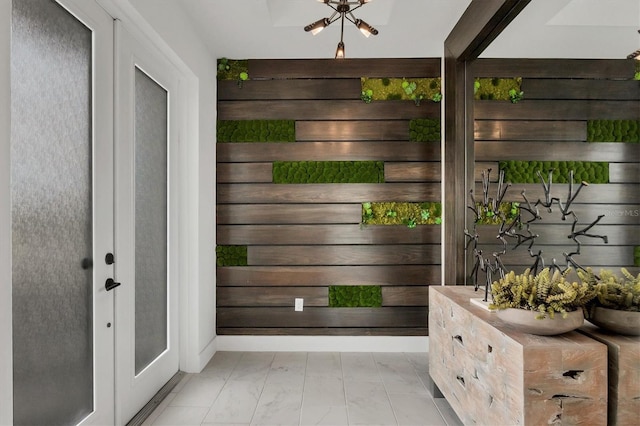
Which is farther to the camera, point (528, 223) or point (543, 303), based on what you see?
point (528, 223)

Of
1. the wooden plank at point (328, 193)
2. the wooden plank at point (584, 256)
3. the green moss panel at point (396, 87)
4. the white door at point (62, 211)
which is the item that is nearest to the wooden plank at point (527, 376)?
the wooden plank at point (584, 256)

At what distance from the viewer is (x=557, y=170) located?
5.88ft

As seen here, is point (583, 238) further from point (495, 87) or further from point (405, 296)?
point (405, 296)

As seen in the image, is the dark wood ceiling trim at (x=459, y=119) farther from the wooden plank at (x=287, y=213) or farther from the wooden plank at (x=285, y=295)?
the wooden plank at (x=287, y=213)

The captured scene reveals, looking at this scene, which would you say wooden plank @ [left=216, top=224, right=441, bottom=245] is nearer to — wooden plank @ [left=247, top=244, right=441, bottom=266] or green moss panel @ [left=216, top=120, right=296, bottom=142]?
wooden plank @ [left=247, top=244, right=441, bottom=266]

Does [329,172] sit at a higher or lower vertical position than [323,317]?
higher

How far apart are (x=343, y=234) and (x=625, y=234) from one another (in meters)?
2.18

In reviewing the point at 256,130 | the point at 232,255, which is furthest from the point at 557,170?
the point at 232,255

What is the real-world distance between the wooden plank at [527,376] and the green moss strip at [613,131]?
787mm

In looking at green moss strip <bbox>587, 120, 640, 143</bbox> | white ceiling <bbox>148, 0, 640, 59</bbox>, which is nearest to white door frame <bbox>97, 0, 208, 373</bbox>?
white ceiling <bbox>148, 0, 640, 59</bbox>

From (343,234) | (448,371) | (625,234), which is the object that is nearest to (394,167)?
A: (343,234)

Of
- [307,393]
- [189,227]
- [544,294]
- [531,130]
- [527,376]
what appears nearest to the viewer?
[527,376]

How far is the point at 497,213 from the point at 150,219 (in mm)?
2175

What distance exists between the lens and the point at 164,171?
8.77 feet
